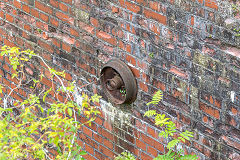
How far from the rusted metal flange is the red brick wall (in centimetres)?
6

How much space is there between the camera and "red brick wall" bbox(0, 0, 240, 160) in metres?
2.65

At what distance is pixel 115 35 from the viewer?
126 inches

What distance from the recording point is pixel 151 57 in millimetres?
3021

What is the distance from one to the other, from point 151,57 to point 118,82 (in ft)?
1.28

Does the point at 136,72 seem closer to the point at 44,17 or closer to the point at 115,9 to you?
the point at 115,9

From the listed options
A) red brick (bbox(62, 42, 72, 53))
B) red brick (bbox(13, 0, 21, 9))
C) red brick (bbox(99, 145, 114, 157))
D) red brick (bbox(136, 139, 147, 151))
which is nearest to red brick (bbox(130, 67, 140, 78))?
red brick (bbox(136, 139, 147, 151))

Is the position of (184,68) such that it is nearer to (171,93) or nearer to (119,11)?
(171,93)

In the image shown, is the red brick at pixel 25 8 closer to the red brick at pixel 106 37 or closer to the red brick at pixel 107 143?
the red brick at pixel 106 37

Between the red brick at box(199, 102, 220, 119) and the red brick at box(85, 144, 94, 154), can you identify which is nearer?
the red brick at box(199, 102, 220, 119)

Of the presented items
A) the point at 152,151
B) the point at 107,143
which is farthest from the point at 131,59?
the point at 107,143

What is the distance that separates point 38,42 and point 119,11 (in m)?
1.07

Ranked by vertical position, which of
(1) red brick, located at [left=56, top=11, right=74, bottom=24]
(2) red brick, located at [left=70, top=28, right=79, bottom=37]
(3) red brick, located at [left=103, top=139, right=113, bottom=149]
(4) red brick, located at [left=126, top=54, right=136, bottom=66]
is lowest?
(3) red brick, located at [left=103, top=139, right=113, bottom=149]

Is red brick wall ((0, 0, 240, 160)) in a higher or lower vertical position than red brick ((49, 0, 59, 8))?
lower

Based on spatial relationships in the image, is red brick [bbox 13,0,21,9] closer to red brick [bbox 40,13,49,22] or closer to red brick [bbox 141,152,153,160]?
red brick [bbox 40,13,49,22]
